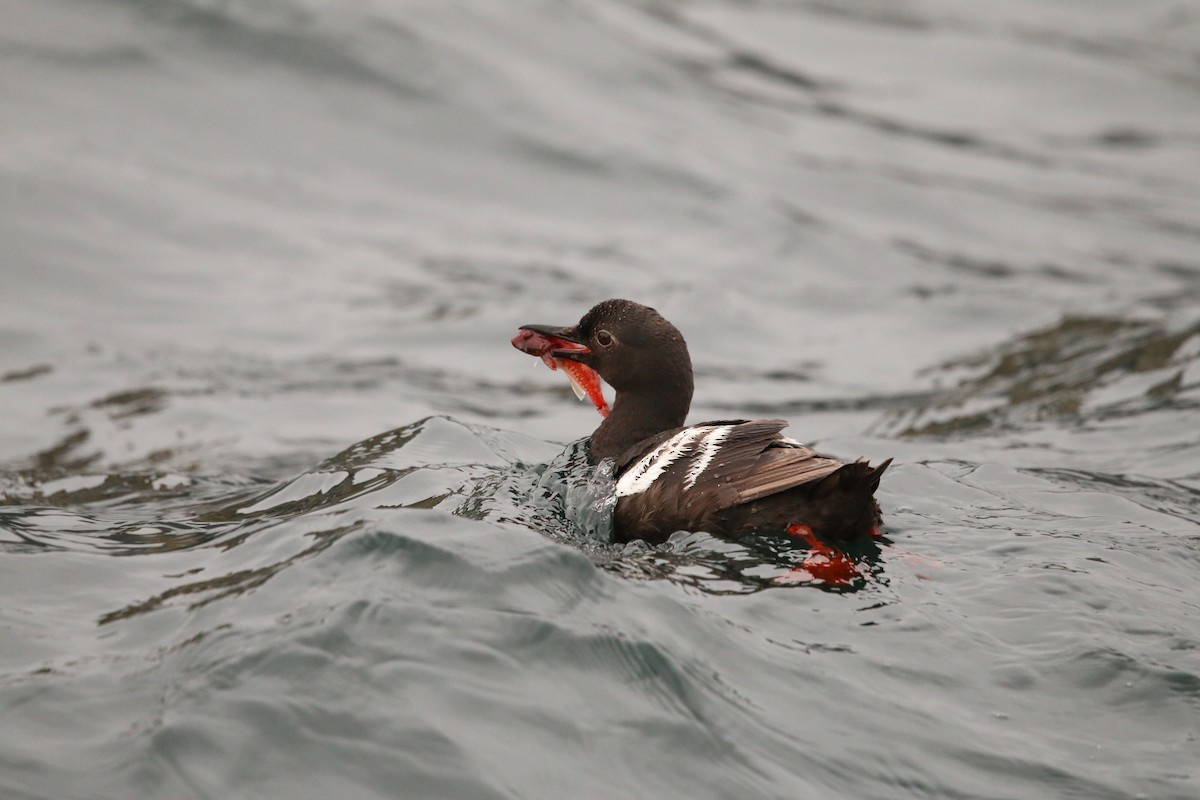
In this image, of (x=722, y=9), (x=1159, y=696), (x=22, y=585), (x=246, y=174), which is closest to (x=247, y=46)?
(x=246, y=174)

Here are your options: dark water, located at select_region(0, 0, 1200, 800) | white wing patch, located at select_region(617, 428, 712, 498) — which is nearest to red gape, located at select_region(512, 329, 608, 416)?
dark water, located at select_region(0, 0, 1200, 800)

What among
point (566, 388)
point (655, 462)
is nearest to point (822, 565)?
point (655, 462)

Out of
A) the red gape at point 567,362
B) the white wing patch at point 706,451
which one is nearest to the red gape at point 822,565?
the white wing patch at point 706,451

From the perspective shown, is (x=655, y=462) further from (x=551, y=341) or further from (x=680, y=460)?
(x=551, y=341)

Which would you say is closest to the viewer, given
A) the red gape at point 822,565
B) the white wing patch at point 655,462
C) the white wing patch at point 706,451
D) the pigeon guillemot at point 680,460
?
the red gape at point 822,565

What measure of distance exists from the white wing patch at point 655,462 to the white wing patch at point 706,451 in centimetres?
6

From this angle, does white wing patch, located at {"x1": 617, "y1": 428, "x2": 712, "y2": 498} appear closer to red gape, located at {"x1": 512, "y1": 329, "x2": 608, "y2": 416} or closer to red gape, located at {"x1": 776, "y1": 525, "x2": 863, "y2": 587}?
red gape, located at {"x1": 776, "y1": 525, "x2": 863, "y2": 587}

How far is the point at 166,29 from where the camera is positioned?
15391 millimetres

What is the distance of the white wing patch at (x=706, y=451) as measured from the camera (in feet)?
18.4

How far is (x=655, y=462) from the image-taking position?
592 cm

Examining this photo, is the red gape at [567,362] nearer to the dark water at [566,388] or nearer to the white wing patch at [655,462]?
the dark water at [566,388]

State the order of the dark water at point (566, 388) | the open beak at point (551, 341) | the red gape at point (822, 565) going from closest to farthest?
the dark water at point (566, 388) → the red gape at point (822, 565) → the open beak at point (551, 341)

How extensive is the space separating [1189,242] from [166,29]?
38.5 ft

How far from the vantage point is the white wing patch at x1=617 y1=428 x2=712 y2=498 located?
5.82m
